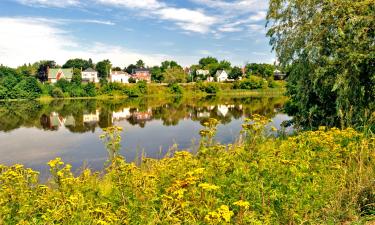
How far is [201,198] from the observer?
4215 millimetres

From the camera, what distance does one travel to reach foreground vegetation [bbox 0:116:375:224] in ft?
13.0

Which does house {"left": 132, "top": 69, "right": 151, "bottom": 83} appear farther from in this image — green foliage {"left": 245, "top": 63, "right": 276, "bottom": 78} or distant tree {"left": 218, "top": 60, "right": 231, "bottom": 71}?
green foliage {"left": 245, "top": 63, "right": 276, "bottom": 78}

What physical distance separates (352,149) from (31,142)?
24701mm

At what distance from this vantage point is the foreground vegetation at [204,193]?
13.0ft

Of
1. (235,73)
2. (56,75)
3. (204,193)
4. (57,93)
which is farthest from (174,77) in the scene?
(204,193)

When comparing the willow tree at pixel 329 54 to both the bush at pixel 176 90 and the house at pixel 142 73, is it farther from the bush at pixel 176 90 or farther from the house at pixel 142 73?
the house at pixel 142 73

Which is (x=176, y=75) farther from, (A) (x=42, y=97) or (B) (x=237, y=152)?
(B) (x=237, y=152)

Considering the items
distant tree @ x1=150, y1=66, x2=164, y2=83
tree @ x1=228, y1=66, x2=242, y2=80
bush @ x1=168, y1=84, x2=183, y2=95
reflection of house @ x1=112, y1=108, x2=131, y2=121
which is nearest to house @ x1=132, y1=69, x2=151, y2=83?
distant tree @ x1=150, y1=66, x2=164, y2=83

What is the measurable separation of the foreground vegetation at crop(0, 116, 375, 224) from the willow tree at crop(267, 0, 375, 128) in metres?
5.76

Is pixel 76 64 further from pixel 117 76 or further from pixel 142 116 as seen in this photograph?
pixel 142 116

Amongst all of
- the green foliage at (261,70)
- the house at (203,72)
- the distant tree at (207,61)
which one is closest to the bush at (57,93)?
the house at (203,72)

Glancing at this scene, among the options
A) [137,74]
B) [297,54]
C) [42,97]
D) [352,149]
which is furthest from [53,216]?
[137,74]

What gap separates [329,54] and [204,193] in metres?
11.0

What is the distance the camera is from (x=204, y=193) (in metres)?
4.29
